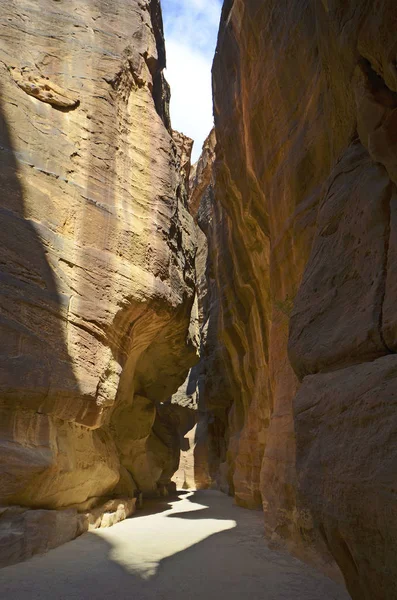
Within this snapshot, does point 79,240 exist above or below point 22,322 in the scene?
above

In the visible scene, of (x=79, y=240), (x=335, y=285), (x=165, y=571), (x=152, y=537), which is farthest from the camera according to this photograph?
(x=79, y=240)

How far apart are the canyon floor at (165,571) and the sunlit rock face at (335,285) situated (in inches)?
19.2

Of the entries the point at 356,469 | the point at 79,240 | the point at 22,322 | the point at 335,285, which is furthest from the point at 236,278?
the point at 356,469

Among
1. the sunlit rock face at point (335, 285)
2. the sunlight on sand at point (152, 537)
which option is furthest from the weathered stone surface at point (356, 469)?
the sunlight on sand at point (152, 537)

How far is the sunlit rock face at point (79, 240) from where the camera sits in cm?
589

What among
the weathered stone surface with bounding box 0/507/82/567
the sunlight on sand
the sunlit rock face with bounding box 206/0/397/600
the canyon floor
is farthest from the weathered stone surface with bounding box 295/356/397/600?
the weathered stone surface with bounding box 0/507/82/567

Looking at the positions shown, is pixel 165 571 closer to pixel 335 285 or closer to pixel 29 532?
pixel 29 532

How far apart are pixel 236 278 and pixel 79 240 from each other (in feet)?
21.6

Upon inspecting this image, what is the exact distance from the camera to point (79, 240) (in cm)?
725

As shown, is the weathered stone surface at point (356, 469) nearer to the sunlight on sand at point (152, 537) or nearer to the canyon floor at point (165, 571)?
the canyon floor at point (165, 571)

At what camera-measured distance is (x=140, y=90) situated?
9883mm

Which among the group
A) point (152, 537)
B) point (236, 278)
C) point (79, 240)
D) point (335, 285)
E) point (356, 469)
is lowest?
point (152, 537)

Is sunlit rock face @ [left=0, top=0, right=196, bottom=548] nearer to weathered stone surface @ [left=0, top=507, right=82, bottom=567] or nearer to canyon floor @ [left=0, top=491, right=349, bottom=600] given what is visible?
weathered stone surface @ [left=0, top=507, right=82, bottom=567]

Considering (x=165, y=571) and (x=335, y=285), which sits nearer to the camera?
(x=335, y=285)
